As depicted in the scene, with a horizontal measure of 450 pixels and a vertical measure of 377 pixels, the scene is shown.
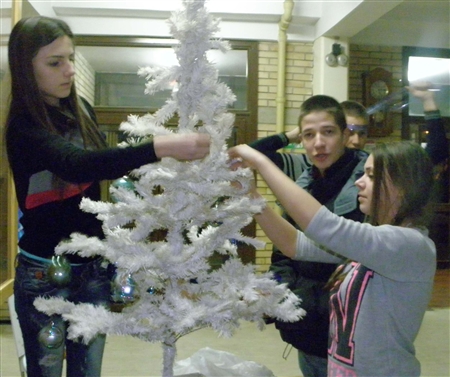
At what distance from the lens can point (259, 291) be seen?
3.94 feet

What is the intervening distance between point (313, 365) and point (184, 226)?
96 centimetres

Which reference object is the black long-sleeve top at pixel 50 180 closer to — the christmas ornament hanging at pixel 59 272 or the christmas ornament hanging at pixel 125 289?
the christmas ornament hanging at pixel 59 272

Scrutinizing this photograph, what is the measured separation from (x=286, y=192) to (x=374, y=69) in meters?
5.29

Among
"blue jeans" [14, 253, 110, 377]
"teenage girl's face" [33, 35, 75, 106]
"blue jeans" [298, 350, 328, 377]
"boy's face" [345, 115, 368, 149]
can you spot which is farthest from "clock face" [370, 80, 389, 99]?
"blue jeans" [14, 253, 110, 377]

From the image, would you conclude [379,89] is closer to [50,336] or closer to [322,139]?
[322,139]

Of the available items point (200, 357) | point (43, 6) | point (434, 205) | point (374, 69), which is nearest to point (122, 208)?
point (434, 205)

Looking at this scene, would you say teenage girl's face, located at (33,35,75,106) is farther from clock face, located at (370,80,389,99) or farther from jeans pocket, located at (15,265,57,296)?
clock face, located at (370,80,389,99)

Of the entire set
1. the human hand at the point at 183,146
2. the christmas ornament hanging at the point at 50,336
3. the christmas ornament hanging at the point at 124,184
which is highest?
the human hand at the point at 183,146

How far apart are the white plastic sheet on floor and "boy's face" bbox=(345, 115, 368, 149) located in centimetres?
107

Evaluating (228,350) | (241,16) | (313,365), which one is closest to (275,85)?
(241,16)

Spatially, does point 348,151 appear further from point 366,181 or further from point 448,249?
point 448,249

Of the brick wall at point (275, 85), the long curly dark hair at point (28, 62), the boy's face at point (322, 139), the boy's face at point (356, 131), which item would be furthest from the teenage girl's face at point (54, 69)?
the brick wall at point (275, 85)

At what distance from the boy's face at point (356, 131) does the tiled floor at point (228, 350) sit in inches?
69.7

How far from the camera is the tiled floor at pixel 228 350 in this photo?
11.0ft
